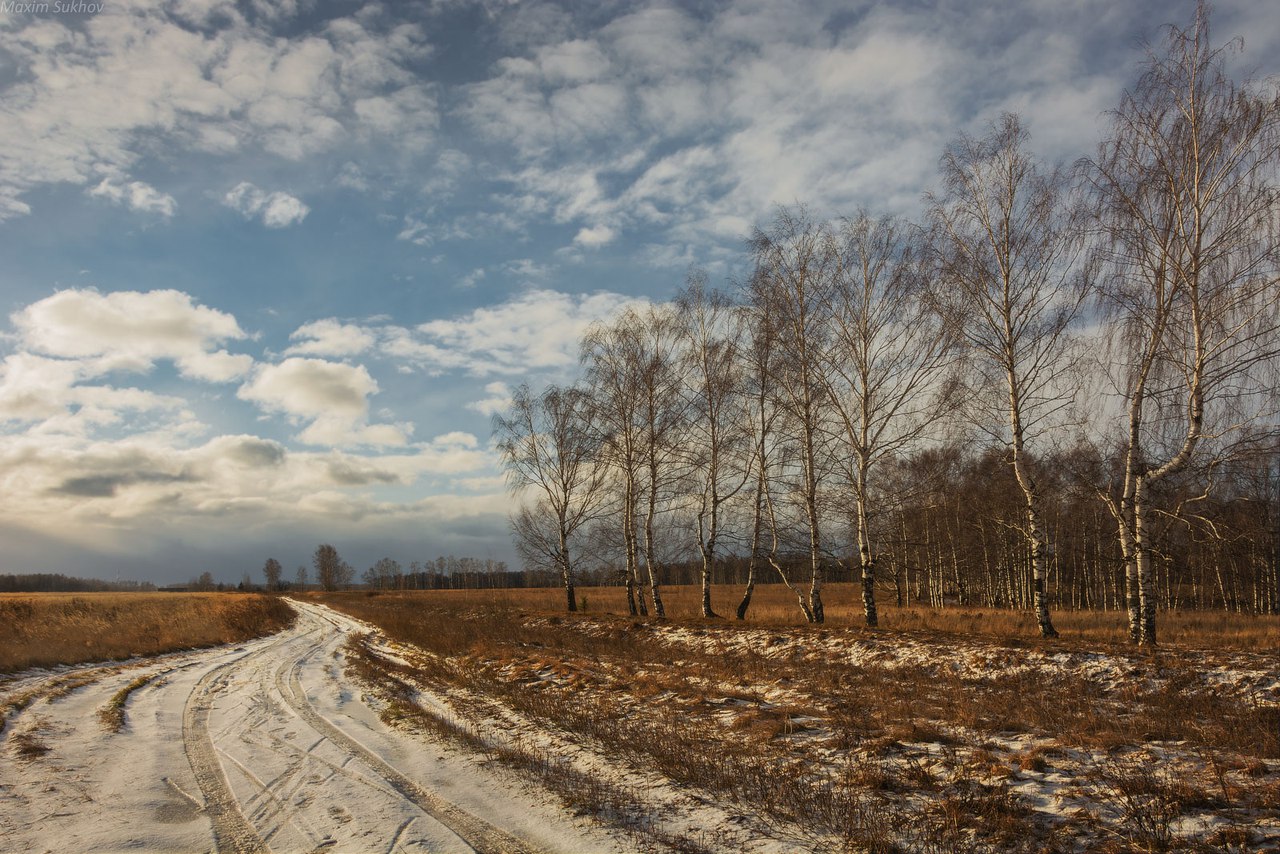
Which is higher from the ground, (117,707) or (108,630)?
(117,707)

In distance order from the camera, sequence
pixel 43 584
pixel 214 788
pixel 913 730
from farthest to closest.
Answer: pixel 43 584 < pixel 913 730 < pixel 214 788

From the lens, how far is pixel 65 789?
6.97 meters

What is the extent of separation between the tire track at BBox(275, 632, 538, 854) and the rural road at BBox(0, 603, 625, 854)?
0.02 metres

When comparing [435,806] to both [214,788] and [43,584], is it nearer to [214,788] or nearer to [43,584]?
[214,788]

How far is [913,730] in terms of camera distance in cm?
800

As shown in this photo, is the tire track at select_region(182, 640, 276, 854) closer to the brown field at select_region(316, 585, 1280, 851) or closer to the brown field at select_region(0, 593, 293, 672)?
the brown field at select_region(316, 585, 1280, 851)

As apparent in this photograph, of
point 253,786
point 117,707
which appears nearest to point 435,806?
point 253,786

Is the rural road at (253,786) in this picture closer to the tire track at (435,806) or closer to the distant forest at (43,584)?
the tire track at (435,806)

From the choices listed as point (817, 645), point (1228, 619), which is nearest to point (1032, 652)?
point (817, 645)

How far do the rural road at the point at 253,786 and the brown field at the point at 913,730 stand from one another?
0.67 meters

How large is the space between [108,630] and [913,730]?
92.4 ft

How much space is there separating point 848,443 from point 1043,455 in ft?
17.5

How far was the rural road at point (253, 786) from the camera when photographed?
5617 mm

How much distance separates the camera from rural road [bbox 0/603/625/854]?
5.62 metres
